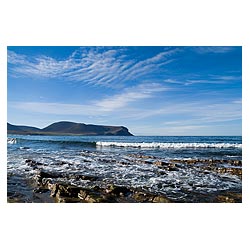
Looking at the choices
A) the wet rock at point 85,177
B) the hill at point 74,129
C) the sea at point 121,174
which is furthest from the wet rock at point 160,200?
the hill at point 74,129

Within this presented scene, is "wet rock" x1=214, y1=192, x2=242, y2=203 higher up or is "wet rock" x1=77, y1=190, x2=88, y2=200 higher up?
"wet rock" x1=77, y1=190, x2=88, y2=200

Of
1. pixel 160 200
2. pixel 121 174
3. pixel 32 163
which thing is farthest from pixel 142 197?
pixel 32 163

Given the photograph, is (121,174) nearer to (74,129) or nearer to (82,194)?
(82,194)

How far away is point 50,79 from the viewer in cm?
418

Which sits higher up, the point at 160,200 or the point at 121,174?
the point at 121,174

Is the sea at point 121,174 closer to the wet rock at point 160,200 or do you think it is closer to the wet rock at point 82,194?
the wet rock at point 160,200

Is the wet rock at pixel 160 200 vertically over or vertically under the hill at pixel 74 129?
under

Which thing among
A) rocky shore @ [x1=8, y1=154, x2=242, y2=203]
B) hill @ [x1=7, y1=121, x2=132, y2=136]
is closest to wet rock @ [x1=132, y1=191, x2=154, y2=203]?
rocky shore @ [x1=8, y1=154, x2=242, y2=203]

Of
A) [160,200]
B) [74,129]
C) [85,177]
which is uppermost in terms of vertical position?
[74,129]

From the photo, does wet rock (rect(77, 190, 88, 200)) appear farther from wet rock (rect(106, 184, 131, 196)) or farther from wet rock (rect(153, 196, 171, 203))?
wet rock (rect(153, 196, 171, 203))

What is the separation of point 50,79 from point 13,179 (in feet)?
5.70
